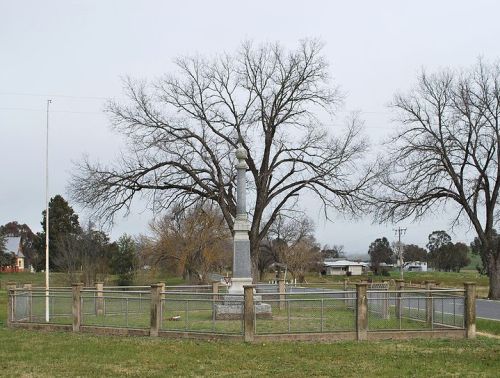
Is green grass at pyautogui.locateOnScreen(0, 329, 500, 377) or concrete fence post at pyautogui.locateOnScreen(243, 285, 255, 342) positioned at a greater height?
concrete fence post at pyautogui.locateOnScreen(243, 285, 255, 342)

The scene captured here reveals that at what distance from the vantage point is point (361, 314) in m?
16.5

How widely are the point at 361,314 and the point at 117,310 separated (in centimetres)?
846

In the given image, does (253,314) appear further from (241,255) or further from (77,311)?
(241,255)

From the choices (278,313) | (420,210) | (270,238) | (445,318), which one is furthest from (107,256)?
(445,318)

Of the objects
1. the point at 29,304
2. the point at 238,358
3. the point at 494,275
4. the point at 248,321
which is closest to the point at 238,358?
the point at 238,358

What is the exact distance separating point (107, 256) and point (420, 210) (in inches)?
1455

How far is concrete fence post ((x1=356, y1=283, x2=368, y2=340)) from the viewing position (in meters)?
16.4

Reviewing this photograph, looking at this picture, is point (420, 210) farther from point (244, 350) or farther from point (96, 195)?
point (244, 350)

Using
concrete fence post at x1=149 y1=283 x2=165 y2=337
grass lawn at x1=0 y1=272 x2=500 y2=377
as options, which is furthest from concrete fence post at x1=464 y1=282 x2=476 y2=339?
concrete fence post at x1=149 y1=283 x2=165 y2=337

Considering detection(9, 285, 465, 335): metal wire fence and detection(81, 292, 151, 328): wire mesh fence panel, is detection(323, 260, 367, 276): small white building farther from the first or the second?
detection(9, 285, 465, 335): metal wire fence

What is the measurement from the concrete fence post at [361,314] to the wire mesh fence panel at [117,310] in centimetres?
587

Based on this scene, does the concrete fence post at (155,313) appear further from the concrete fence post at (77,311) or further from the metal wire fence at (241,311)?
the concrete fence post at (77,311)

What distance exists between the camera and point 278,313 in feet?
66.0

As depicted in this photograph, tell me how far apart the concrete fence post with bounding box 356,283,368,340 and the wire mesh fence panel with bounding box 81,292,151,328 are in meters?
5.87
